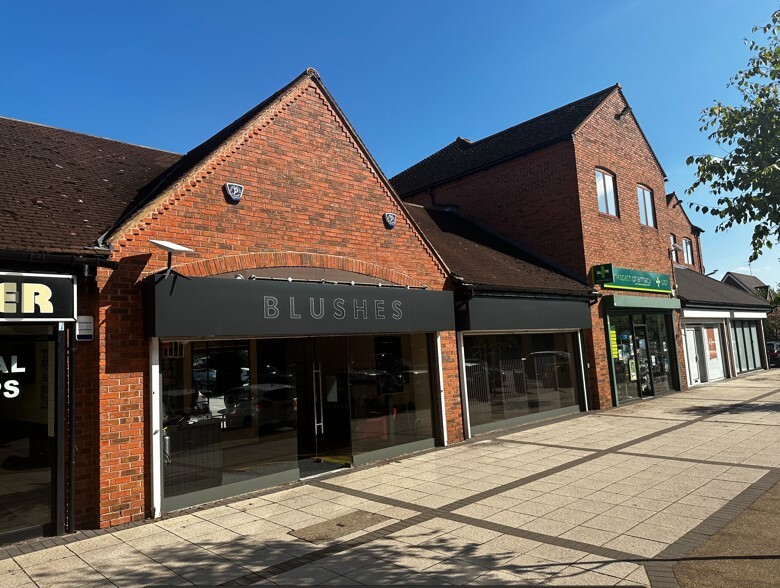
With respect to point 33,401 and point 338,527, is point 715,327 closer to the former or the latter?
point 338,527

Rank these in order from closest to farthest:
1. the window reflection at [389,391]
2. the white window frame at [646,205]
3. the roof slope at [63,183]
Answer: the roof slope at [63,183] → the window reflection at [389,391] → the white window frame at [646,205]

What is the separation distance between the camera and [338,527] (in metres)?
5.96

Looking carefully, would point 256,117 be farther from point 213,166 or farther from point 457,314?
point 457,314

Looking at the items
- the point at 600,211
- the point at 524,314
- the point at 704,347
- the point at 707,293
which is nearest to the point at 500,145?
the point at 600,211

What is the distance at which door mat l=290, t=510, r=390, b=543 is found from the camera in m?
5.69

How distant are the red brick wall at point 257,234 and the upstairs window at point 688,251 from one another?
25329mm

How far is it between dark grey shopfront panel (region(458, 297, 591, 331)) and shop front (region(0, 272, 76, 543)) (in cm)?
714

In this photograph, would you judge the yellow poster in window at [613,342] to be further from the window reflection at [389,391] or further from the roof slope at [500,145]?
the window reflection at [389,391]

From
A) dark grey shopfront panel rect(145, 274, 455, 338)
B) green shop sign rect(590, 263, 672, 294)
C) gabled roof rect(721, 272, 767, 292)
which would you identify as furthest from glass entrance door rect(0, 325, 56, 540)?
gabled roof rect(721, 272, 767, 292)

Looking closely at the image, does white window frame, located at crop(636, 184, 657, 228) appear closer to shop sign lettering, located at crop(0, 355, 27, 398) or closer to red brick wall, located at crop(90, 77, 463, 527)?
red brick wall, located at crop(90, 77, 463, 527)

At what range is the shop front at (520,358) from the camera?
37.7ft

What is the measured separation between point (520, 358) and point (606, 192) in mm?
6824

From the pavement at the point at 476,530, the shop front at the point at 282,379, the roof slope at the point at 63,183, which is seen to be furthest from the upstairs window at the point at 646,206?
the roof slope at the point at 63,183

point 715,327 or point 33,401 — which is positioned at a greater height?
point 715,327
